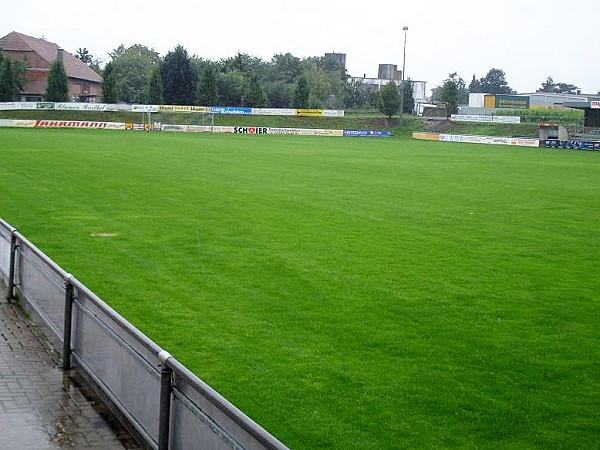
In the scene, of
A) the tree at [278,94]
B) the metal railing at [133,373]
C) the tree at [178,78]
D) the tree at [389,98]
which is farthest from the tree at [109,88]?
the metal railing at [133,373]

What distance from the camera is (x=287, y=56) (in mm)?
166375

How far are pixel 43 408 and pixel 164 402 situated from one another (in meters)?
2.07

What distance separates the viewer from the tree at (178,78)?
12069cm

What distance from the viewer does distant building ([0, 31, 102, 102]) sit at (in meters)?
116

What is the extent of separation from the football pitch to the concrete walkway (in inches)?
58.3

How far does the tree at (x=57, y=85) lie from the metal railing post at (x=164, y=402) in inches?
3891

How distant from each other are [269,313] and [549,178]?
100 ft

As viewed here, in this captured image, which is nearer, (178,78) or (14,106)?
(14,106)

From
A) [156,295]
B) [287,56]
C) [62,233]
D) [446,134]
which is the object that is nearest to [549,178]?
[62,233]

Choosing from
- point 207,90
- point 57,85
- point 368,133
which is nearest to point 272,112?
point 207,90

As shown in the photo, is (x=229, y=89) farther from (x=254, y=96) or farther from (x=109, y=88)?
(x=109, y=88)

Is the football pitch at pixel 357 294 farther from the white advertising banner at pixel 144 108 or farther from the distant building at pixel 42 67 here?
the distant building at pixel 42 67

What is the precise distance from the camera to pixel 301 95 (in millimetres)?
Answer: 112375

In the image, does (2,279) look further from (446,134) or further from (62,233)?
(446,134)
